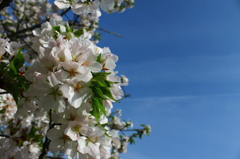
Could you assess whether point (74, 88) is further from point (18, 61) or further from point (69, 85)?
point (18, 61)

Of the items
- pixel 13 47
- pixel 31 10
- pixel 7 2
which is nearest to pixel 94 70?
pixel 13 47

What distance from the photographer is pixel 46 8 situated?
8844 millimetres

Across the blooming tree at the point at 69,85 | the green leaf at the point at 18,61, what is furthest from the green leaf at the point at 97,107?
the green leaf at the point at 18,61

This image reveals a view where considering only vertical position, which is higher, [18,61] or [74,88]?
[18,61]

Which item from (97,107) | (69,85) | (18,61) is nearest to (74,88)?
(69,85)

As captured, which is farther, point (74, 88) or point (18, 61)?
point (18, 61)

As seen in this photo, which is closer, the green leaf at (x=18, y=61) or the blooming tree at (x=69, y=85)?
the blooming tree at (x=69, y=85)

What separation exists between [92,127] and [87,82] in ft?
1.16

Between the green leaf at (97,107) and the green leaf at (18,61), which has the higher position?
the green leaf at (18,61)

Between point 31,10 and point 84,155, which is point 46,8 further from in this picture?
point 84,155

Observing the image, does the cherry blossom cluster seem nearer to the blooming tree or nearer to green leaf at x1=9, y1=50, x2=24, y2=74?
the blooming tree

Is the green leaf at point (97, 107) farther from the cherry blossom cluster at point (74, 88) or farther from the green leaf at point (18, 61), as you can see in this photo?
the green leaf at point (18, 61)

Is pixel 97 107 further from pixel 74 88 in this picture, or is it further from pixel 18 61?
pixel 18 61

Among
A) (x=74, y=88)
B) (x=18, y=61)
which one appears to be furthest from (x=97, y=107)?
(x=18, y=61)
